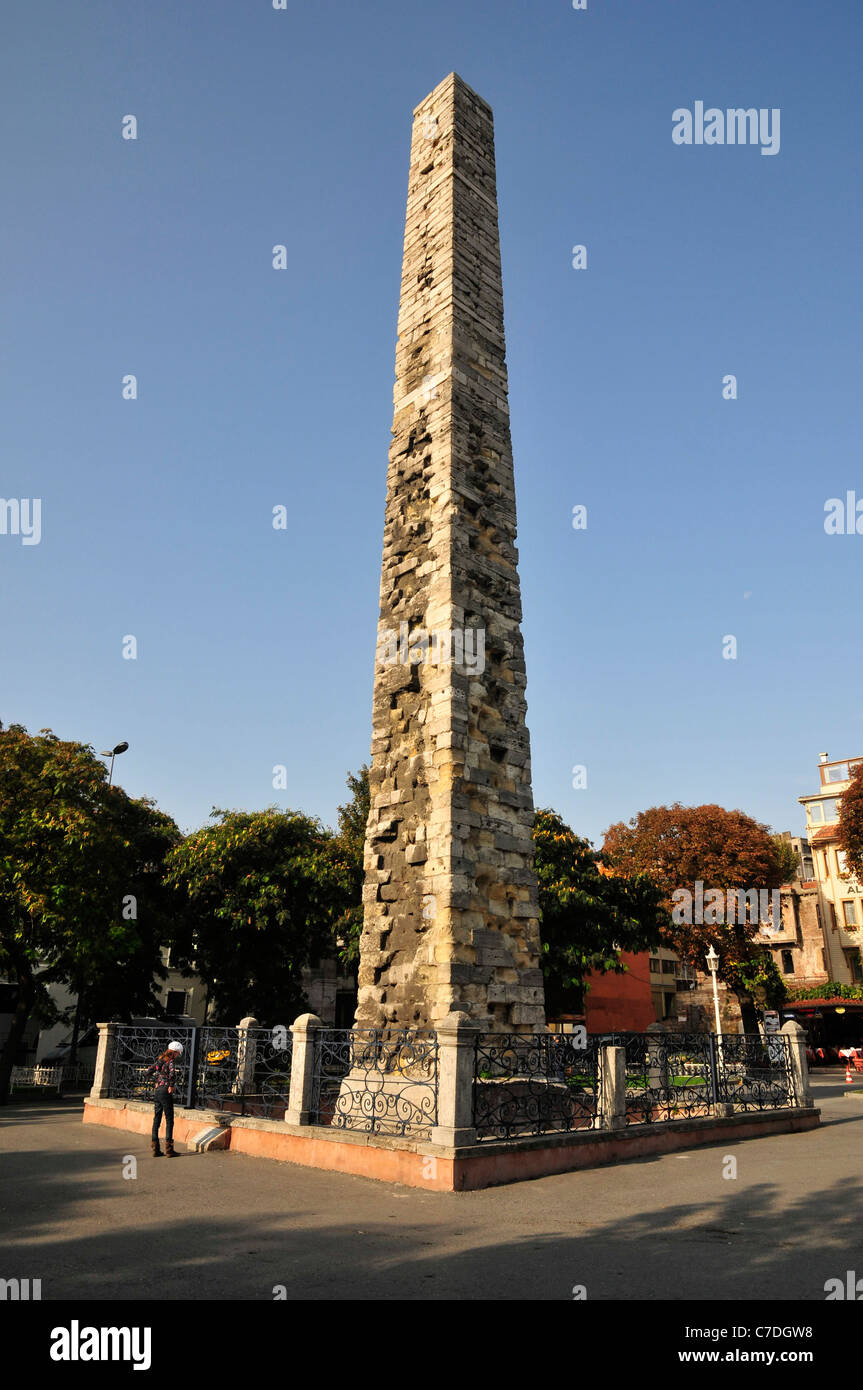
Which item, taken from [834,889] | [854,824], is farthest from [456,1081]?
[834,889]

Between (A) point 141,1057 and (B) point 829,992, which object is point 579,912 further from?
(B) point 829,992

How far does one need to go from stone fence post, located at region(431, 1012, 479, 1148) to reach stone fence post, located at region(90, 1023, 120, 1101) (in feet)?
28.3

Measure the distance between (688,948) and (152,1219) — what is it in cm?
3366

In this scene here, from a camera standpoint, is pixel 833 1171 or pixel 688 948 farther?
pixel 688 948

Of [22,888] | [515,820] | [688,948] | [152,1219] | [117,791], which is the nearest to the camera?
[152,1219]

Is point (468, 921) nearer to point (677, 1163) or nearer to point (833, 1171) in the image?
point (677, 1163)

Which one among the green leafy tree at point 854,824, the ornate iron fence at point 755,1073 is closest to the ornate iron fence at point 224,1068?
the ornate iron fence at point 755,1073

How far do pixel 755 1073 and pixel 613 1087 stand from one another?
5711mm

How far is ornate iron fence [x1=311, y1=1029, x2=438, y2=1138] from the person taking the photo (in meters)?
9.39

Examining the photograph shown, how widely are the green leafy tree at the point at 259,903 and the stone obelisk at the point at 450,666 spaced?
14.8 metres

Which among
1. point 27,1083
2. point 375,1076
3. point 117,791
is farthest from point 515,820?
point 27,1083

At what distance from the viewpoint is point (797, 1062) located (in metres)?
15.8

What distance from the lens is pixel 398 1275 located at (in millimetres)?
5578

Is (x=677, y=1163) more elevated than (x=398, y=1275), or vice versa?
(x=398, y=1275)
